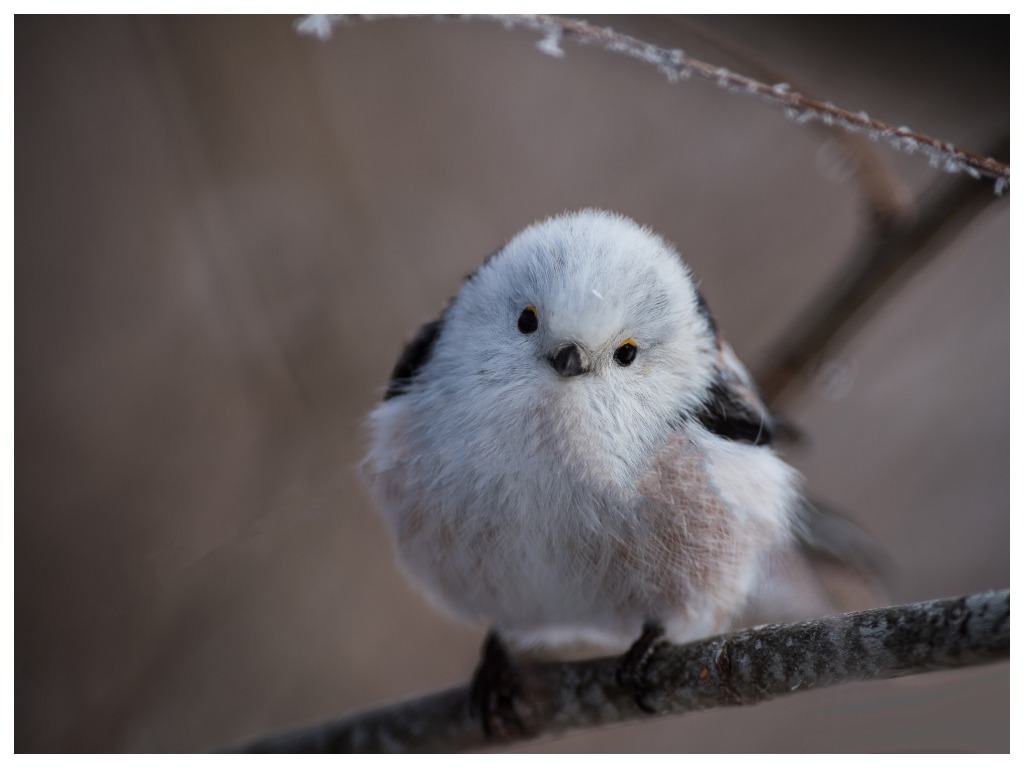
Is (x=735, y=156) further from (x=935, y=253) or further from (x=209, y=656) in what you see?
(x=209, y=656)

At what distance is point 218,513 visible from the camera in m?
1.26

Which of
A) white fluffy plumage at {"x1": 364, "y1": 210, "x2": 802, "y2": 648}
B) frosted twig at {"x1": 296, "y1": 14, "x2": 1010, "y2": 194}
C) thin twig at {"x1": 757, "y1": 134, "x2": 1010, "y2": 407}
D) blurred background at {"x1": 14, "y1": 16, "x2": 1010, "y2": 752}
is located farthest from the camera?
blurred background at {"x1": 14, "y1": 16, "x2": 1010, "y2": 752}

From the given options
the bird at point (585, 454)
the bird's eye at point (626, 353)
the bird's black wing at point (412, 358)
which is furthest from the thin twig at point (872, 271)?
the bird's black wing at point (412, 358)

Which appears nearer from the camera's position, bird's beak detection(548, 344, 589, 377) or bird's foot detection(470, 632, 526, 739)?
bird's beak detection(548, 344, 589, 377)

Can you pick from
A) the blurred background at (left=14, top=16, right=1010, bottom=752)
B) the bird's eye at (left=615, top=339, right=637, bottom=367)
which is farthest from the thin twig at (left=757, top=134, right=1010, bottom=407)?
the bird's eye at (left=615, top=339, right=637, bottom=367)

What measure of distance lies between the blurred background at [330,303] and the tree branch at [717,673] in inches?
5.7

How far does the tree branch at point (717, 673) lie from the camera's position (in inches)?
27.5

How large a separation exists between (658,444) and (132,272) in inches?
37.4

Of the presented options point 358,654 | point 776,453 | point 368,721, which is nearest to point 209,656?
point 358,654

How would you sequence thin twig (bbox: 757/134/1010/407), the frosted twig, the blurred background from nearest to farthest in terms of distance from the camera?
the frosted twig < thin twig (bbox: 757/134/1010/407) < the blurred background

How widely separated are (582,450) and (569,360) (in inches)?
4.9

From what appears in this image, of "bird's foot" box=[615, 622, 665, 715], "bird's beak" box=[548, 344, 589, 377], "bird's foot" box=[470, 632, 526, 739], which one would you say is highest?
"bird's beak" box=[548, 344, 589, 377]

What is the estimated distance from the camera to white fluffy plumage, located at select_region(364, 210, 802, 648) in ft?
2.61

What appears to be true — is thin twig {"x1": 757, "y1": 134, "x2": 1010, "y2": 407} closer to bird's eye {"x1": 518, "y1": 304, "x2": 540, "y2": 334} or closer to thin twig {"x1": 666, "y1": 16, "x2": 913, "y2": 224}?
thin twig {"x1": 666, "y1": 16, "x2": 913, "y2": 224}
